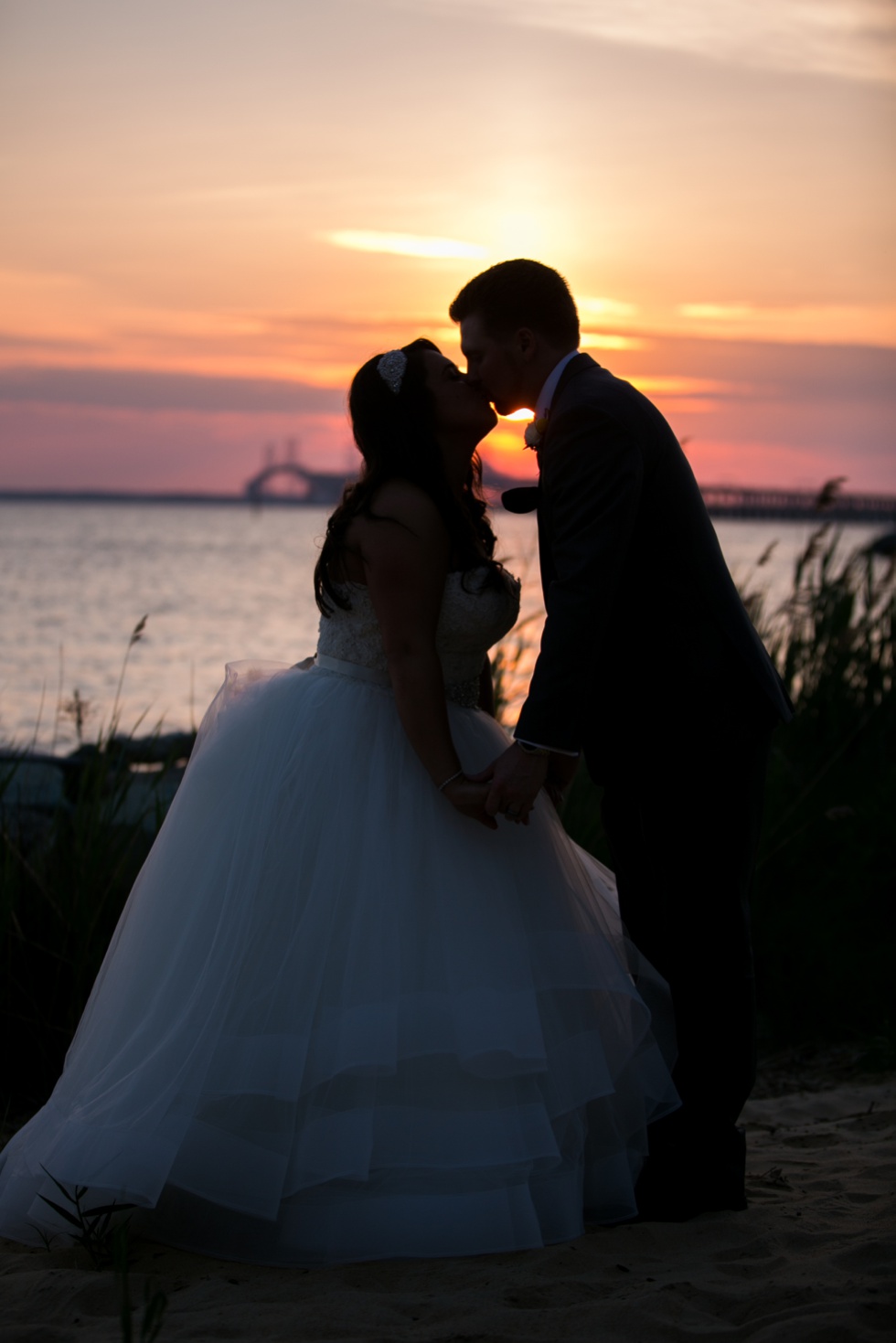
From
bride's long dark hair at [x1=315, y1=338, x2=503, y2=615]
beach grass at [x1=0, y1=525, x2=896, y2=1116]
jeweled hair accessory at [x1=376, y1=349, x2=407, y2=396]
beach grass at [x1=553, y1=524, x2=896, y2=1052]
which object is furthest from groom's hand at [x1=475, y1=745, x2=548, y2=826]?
beach grass at [x1=553, y1=524, x2=896, y2=1052]

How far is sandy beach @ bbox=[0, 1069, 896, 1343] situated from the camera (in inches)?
88.3

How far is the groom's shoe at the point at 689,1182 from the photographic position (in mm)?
2848

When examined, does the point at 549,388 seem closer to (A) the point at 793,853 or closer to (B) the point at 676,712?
(B) the point at 676,712

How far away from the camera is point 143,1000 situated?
110 inches

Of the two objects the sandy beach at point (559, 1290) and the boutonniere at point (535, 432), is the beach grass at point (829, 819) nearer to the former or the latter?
the sandy beach at point (559, 1290)

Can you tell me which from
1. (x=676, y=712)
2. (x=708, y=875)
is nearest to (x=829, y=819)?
(x=708, y=875)

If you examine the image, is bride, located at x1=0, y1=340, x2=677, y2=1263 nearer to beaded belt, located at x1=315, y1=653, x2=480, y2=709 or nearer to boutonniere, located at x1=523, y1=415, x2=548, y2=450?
beaded belt, located at x1=315, y1=653, x2=480, y2=709

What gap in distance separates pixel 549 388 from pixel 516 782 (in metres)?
0.94

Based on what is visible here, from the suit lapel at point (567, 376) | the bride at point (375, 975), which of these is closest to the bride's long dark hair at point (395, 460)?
the bride at point (375, 975)

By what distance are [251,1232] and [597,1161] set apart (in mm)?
783

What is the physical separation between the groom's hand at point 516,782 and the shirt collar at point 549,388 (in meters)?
0.81

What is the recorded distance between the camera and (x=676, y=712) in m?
2.86

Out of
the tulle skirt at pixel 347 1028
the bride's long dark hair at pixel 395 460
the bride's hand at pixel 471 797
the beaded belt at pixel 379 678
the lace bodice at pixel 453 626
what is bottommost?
the tulle skirt at pixel 347 1028

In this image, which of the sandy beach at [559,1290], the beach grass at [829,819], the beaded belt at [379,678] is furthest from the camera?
the beach grass at [829,819]
